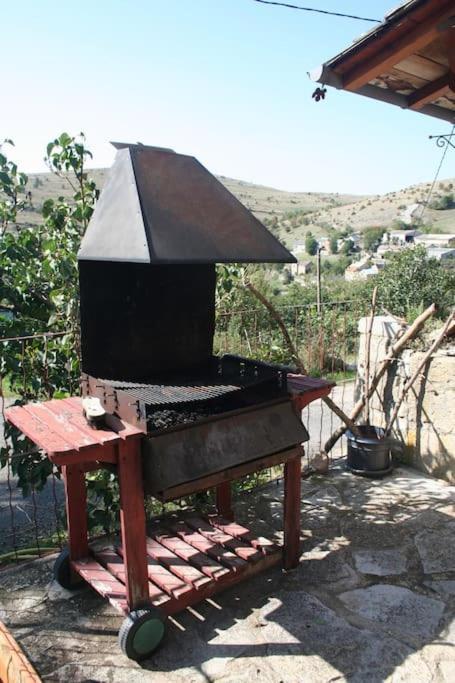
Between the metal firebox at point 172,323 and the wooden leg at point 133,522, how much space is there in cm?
6

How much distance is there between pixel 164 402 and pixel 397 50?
2.59 m

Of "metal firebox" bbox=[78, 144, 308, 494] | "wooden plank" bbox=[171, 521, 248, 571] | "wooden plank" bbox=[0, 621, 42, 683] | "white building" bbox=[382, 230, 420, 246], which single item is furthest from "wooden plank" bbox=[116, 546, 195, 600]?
"white building" bbox=[382, 230, 420, 246]

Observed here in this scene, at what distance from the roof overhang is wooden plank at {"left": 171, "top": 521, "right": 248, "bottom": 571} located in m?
3.14

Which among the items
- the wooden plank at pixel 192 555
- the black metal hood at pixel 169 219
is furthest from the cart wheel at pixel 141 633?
the black metal hood at pixel 169 219

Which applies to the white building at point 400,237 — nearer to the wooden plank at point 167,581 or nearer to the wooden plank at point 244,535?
the wooden plank at point 244,535

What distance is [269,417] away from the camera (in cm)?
313

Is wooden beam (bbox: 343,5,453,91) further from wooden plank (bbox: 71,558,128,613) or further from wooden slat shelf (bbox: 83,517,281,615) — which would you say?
wooden plank (bbox: 71,558,128,613)

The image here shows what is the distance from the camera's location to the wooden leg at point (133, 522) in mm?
2621

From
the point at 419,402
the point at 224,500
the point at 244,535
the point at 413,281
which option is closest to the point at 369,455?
the point at 419,402

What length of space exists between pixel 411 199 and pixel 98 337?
67669 millimetres

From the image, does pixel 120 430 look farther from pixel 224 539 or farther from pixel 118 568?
pixel 224 539

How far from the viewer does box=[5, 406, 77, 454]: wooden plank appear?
2471mm

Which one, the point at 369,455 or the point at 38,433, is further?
the point at 369,455

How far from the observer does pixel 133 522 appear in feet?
8.84
